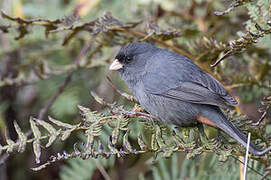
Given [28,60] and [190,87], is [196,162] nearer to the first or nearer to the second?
[190,87]

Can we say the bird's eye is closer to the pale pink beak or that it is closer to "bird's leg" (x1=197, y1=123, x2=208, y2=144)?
the pale pink beak

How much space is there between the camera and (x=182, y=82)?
10.3 ft

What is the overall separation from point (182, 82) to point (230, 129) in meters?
0.71

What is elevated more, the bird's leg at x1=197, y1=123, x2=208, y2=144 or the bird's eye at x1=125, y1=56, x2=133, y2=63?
the bird's eye at x1=125, y1=56, x2=133, y2=63


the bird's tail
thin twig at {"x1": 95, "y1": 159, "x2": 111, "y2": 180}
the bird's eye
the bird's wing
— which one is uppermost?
the bird's eye

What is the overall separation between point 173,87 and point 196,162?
69cm

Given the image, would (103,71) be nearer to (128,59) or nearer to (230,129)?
(128,59)

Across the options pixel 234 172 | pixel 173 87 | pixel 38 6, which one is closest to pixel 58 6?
pixel 38 6

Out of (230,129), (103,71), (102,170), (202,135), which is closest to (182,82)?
(202,135)

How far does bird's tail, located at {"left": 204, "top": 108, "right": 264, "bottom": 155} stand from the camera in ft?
7.77

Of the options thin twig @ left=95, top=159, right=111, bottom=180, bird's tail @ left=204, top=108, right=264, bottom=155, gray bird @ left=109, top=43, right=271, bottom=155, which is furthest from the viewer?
thin twig @ left=95, top=159, right=111, bottom=180

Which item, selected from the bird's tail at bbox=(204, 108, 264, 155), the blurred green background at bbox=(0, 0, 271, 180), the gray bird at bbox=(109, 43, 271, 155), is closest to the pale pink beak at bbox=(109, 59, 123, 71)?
the gray bird at bbox=(109, 43, 271, 155)

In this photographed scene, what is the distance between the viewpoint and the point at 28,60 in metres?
4.39

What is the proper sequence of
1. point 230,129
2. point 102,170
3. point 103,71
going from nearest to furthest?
1. point 230,129
2. point 102,170
3. point 103,71
